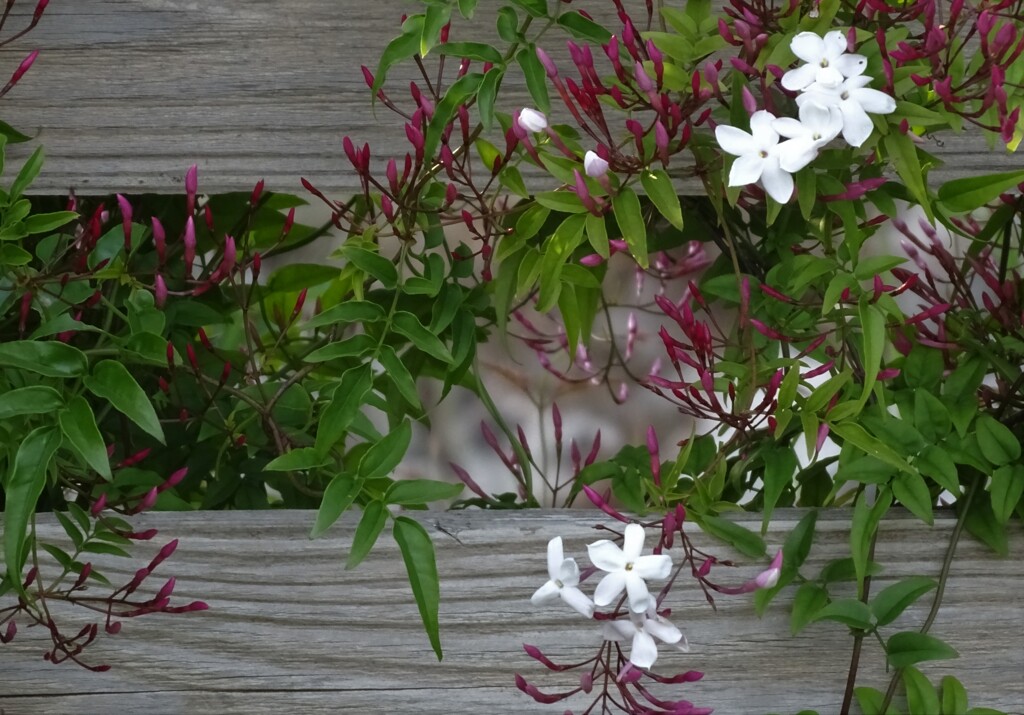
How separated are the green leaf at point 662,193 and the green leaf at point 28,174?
426 millimetres

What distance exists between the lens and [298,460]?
2.22 feet

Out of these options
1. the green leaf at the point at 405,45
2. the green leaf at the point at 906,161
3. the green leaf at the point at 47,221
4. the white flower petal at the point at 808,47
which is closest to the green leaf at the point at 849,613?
the green leaf at the point at 906,161

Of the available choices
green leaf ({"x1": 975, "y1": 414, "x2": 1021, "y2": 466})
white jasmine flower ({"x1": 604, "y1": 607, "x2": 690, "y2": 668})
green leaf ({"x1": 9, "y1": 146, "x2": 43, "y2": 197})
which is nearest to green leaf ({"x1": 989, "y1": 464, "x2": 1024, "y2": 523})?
green leaf ({"x1": 975, "y1": 414, "x2": 1021, "y2": 466})

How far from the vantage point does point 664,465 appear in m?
0.88

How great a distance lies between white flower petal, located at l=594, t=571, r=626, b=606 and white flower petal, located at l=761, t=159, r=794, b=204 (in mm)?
265

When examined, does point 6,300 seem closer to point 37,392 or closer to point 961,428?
point 37,392

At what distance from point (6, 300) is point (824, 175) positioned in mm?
608

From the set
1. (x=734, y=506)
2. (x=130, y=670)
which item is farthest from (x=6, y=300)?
(x=734, y=506)

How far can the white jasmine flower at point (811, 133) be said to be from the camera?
2.06 feet

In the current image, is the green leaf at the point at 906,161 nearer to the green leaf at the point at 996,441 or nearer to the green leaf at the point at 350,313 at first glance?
the green leaf at the point at 996,441

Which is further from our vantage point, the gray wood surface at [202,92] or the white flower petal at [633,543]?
the gray wood surface at [202,92]

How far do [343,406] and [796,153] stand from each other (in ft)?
1.12

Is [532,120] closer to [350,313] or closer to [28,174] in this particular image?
[350,313]

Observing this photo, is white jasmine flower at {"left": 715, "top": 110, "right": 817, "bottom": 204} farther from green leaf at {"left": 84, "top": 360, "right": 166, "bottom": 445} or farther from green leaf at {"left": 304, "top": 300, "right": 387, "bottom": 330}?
green leaf at {"left": 84, "top": 360, "right": 166, "bottom": 445}
